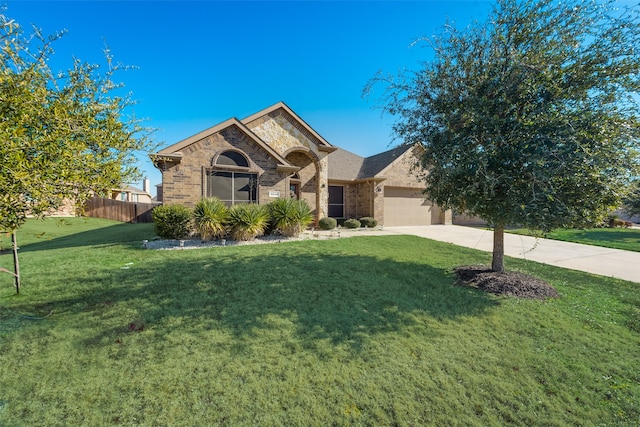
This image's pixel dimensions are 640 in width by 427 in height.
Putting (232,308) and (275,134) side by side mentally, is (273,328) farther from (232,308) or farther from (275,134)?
(275,134)

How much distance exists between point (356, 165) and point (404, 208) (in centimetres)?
535

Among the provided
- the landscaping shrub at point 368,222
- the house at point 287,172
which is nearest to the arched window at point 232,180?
the house at point 287,172

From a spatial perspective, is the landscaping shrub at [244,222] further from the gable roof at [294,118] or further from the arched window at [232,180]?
the gable roof at [294,118]

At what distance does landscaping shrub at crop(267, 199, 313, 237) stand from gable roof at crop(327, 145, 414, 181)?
24.3 feet

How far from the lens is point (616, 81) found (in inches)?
181

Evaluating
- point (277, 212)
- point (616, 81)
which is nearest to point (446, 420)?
point (616, 81)

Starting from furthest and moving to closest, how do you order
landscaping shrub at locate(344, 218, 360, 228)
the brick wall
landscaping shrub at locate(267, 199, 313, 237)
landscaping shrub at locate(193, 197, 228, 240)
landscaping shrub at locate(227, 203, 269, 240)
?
landscaping shrub at locate(344, 218, 360, 228), the brick wall, landscaping shrub at locate(267, 199, 313, 237), landscaping shrub at locate(227, 203, 269, 240), landscaping shrub at locate(193, 197, 228, 240)

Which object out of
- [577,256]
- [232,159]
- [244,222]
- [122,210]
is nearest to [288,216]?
[244,222]

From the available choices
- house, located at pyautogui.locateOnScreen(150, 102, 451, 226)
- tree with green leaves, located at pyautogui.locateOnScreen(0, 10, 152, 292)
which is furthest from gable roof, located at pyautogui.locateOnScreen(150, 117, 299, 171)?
tree with green leaves, located at pyautogui.locateOnScreen(0, 10, 152, 292)

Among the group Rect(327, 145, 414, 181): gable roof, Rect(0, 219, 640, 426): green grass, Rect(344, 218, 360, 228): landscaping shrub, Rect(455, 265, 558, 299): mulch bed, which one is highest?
Rect(327, 145, 414, 181): gable roof

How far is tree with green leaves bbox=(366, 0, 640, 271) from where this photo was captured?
4.32m

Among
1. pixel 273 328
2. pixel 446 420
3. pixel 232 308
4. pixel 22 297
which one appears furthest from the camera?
pixel 22 297

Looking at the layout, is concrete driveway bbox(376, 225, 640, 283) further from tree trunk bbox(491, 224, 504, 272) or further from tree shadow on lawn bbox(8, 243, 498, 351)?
tree shadow on lawn bbox(8, 243, 498, 351)

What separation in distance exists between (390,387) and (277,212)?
9.01 metres
